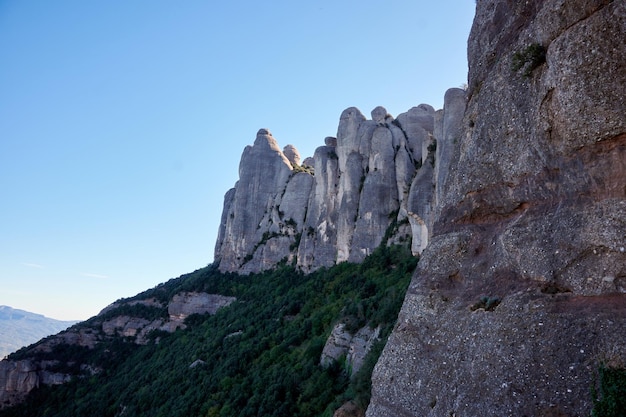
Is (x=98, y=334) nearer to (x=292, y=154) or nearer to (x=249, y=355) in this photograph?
(x=249, y=355)

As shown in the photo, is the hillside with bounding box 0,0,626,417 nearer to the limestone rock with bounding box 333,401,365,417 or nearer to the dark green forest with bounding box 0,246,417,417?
the limestone rock with bounding box 333,401,365,417

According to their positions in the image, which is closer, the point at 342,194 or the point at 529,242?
the point at 529,242

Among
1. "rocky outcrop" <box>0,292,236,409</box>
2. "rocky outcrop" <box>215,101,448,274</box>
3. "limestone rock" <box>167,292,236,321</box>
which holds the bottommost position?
"rocky outcrop" <box>0,292,236,409</box>

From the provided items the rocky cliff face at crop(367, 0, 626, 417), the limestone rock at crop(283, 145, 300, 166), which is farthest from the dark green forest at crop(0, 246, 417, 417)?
the limestone rock at crop(283, 145, 300, 166)

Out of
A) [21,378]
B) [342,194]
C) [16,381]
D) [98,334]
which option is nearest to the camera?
[342,194]

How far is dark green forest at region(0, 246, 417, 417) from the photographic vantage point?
24.2 m

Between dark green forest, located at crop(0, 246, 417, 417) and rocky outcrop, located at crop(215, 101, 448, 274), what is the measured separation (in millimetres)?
2469

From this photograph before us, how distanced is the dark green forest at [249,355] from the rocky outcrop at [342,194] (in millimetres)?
2469

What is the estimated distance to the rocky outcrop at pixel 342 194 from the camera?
121 feet

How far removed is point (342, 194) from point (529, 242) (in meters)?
37.5

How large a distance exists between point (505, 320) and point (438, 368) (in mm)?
2173

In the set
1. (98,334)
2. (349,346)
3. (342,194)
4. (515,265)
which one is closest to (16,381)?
(98,334)

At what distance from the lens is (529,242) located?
9.57 m

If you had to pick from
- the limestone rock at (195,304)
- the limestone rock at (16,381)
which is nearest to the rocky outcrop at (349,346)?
the limestone rock at (195,304)
